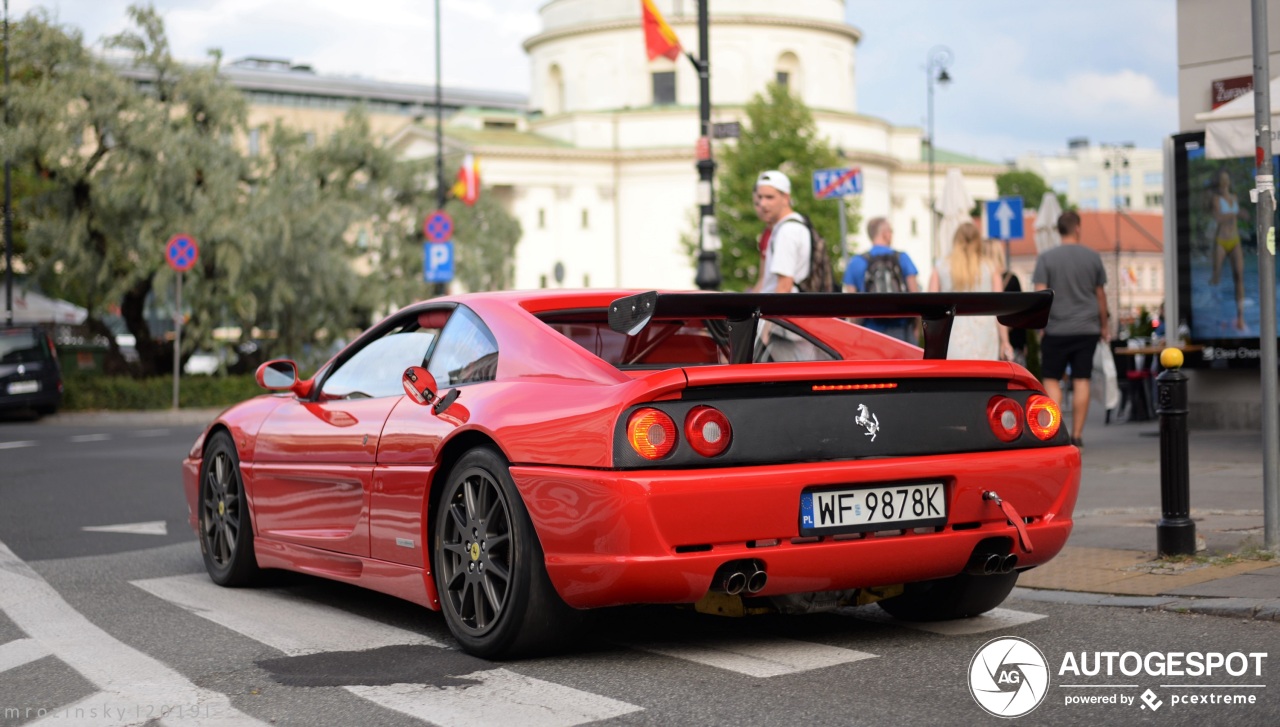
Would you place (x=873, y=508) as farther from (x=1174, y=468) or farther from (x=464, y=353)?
(x=1174, y=468)

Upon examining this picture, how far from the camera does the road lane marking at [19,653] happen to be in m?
5.63

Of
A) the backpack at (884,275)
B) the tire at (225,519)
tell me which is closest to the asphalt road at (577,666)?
the tire at (225,519)

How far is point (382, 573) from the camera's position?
20.4ft

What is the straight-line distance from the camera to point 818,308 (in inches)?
218

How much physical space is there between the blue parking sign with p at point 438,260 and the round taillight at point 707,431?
28.9 m

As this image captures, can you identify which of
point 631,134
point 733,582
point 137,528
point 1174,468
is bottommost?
point 137,528

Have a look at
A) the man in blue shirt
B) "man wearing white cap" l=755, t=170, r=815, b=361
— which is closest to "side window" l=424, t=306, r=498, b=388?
"man wearing white cap" l=755, t=170, r=815, b=361

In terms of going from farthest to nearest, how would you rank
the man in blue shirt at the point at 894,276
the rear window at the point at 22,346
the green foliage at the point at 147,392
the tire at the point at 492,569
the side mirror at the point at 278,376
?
the green foliage at the point at 147,392, the rear window at the point at 22,346, the man in blue shirt at the point at 894,276, the side mirror at the point at 278,376, the tire at the point at 492,569

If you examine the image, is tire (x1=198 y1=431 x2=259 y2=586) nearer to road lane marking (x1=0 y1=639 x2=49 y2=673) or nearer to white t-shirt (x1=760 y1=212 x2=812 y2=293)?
road lane marking (x1=0 y1=639 x2=49 y2=673)

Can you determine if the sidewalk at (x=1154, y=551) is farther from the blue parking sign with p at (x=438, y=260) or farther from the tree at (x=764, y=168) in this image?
the tree at (x=764, y=168)

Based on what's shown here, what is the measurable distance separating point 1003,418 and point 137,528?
22.8 ft

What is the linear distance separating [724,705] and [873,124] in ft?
315

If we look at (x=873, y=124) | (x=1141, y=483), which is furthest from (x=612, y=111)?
(x=1141, y=483)

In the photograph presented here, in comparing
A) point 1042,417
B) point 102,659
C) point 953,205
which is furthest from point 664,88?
point 102,659
